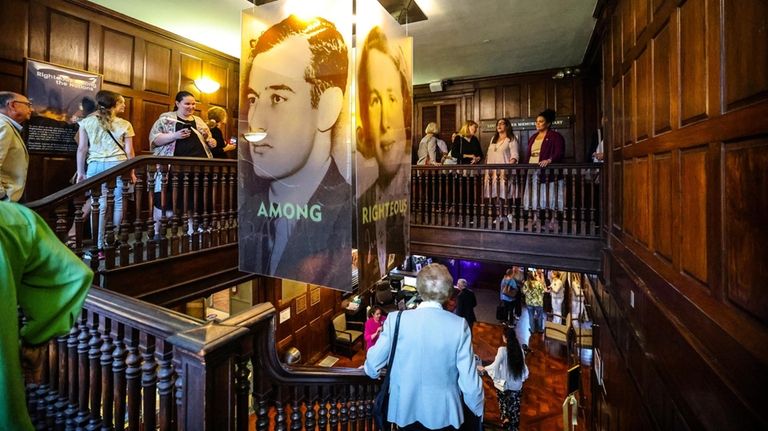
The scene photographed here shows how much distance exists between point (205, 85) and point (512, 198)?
4.93m

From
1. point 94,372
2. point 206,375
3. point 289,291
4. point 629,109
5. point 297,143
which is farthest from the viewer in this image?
point 289,291

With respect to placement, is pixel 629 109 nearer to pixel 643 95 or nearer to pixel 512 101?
pixel 643 95

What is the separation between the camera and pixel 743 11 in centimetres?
133

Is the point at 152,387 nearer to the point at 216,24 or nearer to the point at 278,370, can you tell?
the point at 278,370

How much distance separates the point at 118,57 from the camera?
4621mm

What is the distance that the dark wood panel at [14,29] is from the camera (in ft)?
12.0

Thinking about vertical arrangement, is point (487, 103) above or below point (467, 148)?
above

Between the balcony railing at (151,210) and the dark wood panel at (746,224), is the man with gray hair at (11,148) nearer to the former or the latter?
the balcony railing at (151,210)

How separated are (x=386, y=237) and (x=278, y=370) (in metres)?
0.80

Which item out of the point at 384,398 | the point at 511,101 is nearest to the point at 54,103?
the point at 384,398

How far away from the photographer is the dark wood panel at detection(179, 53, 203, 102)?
5.42 metres

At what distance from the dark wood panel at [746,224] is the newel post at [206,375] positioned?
5.89 feet

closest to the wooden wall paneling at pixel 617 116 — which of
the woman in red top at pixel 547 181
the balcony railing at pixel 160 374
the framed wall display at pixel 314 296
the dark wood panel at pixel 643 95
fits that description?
the dark wood panel at pixel 643 95

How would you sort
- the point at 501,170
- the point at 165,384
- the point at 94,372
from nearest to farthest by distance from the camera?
the point at 165,384 < the point at 94,372 < the point at 501,170
